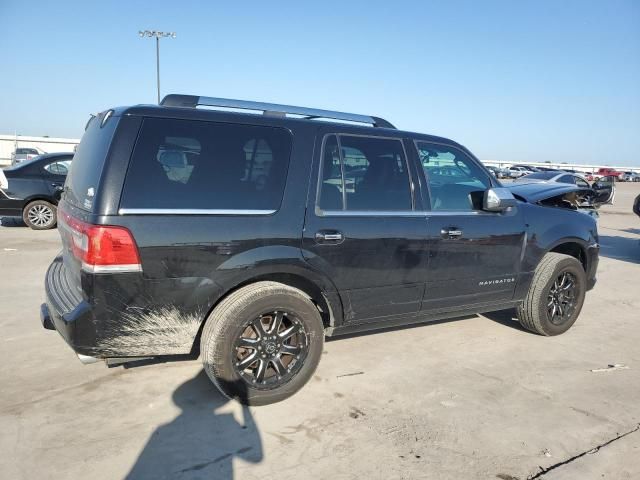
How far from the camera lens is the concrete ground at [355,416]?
101 inches

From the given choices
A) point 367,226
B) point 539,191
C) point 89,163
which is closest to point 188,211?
point 89,163

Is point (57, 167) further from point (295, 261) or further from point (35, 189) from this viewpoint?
point (295, 261)

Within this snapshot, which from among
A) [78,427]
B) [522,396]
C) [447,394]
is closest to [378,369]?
[447,394]

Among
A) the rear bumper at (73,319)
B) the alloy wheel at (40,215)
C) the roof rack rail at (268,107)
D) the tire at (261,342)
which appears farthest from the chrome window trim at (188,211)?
the alloy wheel at (40,215)

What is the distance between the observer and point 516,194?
15.4 feet

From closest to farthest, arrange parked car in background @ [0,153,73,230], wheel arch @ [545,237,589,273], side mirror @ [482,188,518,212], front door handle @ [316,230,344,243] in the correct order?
1. front door handle @ [316,230,344,243]
2. side mirror @ [482,188,518,212]
3. wheel arch @ [545,237,589,273]
4. parked car in background @ [0,153,73,230]

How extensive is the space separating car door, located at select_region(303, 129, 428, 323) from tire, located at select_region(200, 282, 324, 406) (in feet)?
1.09

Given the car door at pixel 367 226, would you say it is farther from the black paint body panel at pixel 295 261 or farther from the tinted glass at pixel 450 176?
the tinted glass at pixel 450 176

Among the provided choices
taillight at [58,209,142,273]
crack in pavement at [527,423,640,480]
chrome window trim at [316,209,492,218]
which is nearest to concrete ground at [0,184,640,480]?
crack in pavement at [527,423,640,480]

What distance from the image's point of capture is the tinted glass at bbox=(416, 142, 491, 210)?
12.6 feet

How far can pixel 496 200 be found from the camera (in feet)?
12.7

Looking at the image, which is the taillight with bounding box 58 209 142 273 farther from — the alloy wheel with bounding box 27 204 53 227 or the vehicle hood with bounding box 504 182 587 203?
the alloy wheel with bounding box 27 204 53 227

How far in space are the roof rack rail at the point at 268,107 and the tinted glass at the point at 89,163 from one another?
0.44 metres

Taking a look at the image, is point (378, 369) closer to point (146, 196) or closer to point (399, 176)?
point (399, 176)
